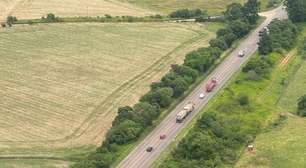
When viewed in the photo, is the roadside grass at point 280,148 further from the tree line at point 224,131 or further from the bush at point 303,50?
the bush at point 303,50

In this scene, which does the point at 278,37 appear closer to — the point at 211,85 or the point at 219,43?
the point at 219,43

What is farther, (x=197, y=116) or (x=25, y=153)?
(x=197, y=116)

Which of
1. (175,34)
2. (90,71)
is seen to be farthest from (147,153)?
(175,34)

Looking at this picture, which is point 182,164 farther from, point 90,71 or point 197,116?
point 90,71

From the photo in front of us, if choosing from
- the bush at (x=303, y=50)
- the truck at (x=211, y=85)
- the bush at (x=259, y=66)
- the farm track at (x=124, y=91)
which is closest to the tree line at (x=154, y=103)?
the truck at (x=211, y=85)

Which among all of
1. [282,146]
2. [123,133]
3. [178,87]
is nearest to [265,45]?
[178,87]

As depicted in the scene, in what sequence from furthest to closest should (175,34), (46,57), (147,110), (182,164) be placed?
(175,34)
(46,57)
(147,110)
(182,164)
